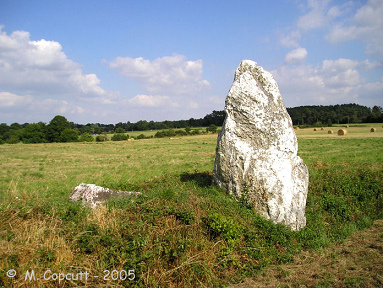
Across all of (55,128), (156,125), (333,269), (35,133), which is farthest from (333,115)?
(333,269)

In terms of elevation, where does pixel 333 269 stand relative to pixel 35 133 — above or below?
below

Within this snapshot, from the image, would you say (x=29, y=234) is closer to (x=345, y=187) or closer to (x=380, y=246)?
(x=380, y=246)

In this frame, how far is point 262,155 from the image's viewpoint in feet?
27.1

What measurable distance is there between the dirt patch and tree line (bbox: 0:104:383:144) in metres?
64.3

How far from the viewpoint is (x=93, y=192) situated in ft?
29.5

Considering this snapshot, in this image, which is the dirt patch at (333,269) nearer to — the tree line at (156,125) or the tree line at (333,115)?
the tree line at (156,125)

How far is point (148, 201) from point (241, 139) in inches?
145

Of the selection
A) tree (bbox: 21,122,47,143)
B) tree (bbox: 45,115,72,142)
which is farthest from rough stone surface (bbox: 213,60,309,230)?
tree (bbox: 45,115,72,142)

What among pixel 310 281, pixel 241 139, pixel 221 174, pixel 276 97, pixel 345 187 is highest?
pixel 276 97

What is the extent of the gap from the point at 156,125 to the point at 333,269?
12280cm

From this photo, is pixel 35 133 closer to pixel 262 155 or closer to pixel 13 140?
pixel 13 140

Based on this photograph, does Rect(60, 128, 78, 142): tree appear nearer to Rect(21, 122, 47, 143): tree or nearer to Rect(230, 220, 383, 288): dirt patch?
Rect(21, 122, 47, 143): tree

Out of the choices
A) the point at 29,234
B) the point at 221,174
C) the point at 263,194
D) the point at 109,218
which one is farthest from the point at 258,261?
the point at 29,234

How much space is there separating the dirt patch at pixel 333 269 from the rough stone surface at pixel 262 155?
1426mm
